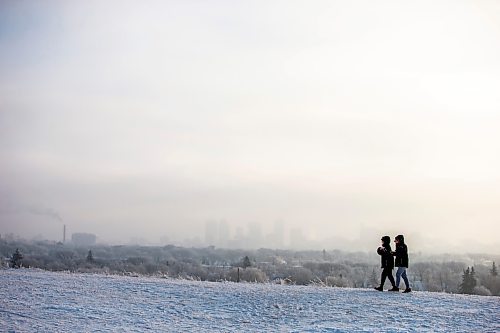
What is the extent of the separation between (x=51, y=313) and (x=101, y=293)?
3.16 meters

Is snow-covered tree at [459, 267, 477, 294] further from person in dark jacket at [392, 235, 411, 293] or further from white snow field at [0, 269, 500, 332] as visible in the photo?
white snow field at [0, 269, 500, 332]

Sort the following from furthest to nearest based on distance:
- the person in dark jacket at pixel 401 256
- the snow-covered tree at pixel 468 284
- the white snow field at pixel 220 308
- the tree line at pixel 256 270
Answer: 1. the snow-covered tree at pixel 468 284
2. the tree line at pixel 256 270
3. the person in dark jacket at pixel 401 256
4. the white snow field at pixel 220 308

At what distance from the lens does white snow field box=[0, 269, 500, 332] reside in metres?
14.8

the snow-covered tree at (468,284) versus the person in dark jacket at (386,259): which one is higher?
the person in dark jacket at (386,259)

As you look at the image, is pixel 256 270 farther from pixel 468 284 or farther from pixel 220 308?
pixel 220 308

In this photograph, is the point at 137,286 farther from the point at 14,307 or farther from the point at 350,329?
the point at 350,329

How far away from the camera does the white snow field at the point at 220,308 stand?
14.8m

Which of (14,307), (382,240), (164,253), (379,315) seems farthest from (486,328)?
(164,253)

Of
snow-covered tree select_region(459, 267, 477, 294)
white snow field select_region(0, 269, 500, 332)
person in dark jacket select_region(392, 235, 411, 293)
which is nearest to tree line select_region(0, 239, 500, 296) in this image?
snow-covered tree select_region(459, 267, 477, 294)

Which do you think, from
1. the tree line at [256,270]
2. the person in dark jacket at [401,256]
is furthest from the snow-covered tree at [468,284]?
the person in dark jacket at [401,256]

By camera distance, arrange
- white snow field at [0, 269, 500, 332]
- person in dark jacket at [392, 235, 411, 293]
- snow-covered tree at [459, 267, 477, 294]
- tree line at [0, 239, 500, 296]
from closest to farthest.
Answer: white snow field at [0, 269, 500, 332], person in dark jacket at [392, 235, 411, 293], tree line at [0, 239, 500, 296], snow-covered tree at [459, 267, 477, 294]

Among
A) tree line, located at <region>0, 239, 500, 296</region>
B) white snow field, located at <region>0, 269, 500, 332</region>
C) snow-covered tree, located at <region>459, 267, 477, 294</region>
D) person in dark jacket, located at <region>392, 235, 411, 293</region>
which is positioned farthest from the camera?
snow-covered tree, located at <region>459, 267, 477, 294</region>

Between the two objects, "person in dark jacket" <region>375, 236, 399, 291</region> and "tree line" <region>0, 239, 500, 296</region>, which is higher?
"person in dark jacket" <region>375, 236, 399, 291</region>

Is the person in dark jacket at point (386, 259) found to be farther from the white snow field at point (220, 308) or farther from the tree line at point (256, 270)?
the tree line at point (256, 270)
